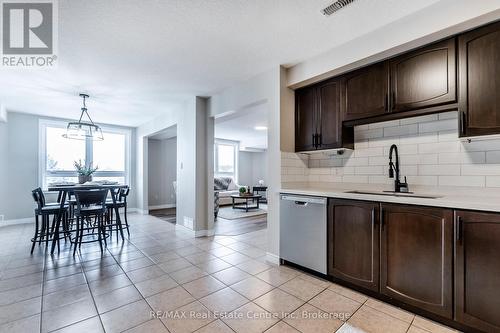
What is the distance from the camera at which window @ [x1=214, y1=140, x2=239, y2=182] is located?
9.36 meters

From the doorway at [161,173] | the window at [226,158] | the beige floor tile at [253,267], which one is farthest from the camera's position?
the window at [226,158]

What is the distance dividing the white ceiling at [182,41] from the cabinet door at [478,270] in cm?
174

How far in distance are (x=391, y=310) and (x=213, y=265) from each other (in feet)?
6.12

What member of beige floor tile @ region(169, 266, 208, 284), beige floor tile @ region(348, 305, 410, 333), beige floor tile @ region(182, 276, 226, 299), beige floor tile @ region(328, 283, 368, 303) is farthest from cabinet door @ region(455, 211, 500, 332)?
beige floor tile @ region(169, 266, 208, 284)

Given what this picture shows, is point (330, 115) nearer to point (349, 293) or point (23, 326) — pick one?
point (349, 293)

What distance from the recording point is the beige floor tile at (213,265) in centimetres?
270

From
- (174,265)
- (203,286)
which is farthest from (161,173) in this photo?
(203,286)

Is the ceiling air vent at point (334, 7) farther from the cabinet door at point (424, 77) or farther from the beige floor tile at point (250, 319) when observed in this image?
the beige floor tile at point (250, 319)

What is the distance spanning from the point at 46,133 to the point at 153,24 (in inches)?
205

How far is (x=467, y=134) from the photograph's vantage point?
1.81 metres

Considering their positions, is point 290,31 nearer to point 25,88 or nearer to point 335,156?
point 335,156

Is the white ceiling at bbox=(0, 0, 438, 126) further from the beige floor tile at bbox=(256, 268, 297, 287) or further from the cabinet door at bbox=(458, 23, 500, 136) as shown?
the beige floor tile at bbox=(256, 268, 297, 287)

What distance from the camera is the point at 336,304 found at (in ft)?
6.57

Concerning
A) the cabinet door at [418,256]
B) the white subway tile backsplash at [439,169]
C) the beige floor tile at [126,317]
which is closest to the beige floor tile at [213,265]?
the beige floor tile at [126,317]
